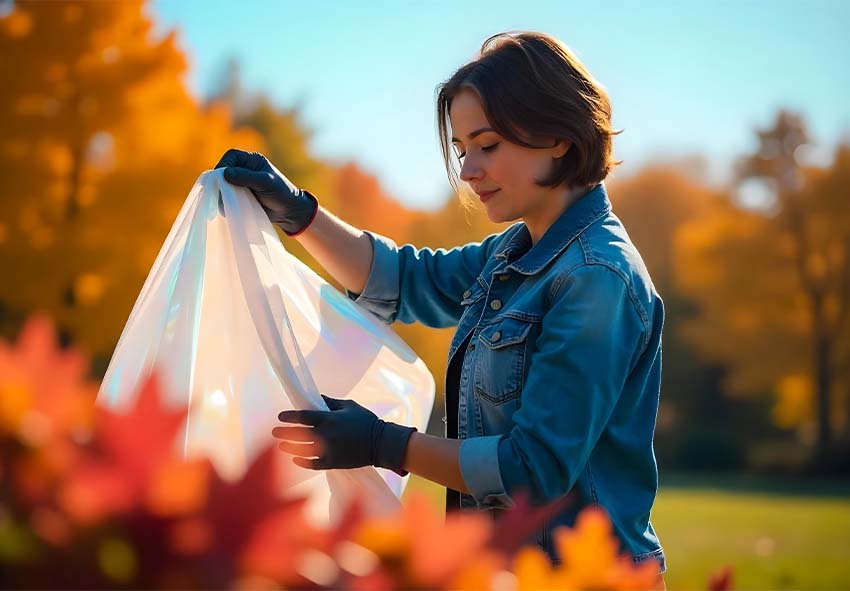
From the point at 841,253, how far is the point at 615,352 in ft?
68.3

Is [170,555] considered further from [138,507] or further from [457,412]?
[457,412]

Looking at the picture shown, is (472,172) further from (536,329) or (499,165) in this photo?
(536,329)

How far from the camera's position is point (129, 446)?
515 millimetres

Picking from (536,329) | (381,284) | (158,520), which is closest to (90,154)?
(381,284)

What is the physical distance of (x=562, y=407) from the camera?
1.64 metres

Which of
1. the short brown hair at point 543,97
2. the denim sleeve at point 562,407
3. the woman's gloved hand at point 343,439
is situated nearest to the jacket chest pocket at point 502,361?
the denim sleeve at point 562,407

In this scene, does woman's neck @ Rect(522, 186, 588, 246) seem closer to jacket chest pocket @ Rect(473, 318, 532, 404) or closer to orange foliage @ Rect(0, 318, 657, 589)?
jacket chest pocket @ Rect(473, 318, 532, 404)

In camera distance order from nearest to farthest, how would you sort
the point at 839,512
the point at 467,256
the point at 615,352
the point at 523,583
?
the point at 523,583
the point at 615,352
the point at 467,256
the point at 839,512

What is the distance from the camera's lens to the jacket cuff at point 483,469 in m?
1.65

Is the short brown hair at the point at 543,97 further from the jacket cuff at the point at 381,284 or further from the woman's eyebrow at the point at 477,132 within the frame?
the jacket cuff at the point at 381,284

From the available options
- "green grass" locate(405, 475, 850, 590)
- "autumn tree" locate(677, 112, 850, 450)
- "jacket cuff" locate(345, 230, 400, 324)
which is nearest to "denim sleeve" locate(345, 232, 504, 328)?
"jacket cuff" locate(345, 230, 400, 324)

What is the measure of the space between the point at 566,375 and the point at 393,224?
23.5 meters

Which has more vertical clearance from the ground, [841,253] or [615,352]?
[615,352]

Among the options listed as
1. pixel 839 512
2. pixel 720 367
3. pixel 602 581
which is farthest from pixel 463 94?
pixel 720 367
